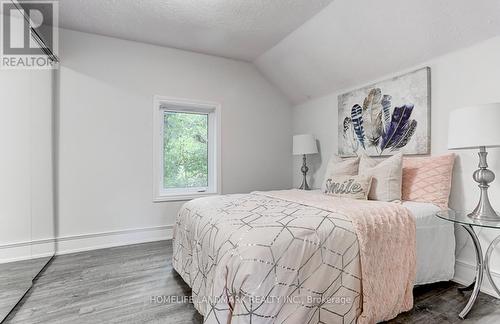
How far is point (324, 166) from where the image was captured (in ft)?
12.1

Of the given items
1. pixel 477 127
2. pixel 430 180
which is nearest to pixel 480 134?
pixel 477 127

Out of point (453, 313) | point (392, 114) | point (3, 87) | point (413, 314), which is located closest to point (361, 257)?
point (413, 314)

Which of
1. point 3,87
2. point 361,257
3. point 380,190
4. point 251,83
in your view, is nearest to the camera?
point 361,257

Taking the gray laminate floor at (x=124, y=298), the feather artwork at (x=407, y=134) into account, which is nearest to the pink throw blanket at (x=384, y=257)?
the gray laminate floor at (x=124, y=298)

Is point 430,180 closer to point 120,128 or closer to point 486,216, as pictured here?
point 486,216

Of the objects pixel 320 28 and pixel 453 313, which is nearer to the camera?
pixel 453 313

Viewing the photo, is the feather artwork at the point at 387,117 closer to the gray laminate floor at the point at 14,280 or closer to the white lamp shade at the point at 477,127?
the white lamp shade at the point at 477,127

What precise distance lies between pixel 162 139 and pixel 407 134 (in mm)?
2899

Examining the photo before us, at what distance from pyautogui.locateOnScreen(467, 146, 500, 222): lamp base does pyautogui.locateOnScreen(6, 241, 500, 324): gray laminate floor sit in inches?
25.1

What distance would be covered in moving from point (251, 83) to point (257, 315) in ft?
10.9

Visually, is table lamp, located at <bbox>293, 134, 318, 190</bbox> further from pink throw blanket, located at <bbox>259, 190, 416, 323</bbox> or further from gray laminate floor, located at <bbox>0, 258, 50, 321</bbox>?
gray laminate floor, located at <bbox>0, 258, 50, 321</bbox>

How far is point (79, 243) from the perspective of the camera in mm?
2885

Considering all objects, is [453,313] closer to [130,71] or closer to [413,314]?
[413,314]

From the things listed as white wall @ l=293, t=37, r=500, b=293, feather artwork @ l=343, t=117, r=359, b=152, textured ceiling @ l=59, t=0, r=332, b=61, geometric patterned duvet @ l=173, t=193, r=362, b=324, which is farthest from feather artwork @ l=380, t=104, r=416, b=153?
geometric patterned duvet @ l=173, t=193, r=362, b=324
